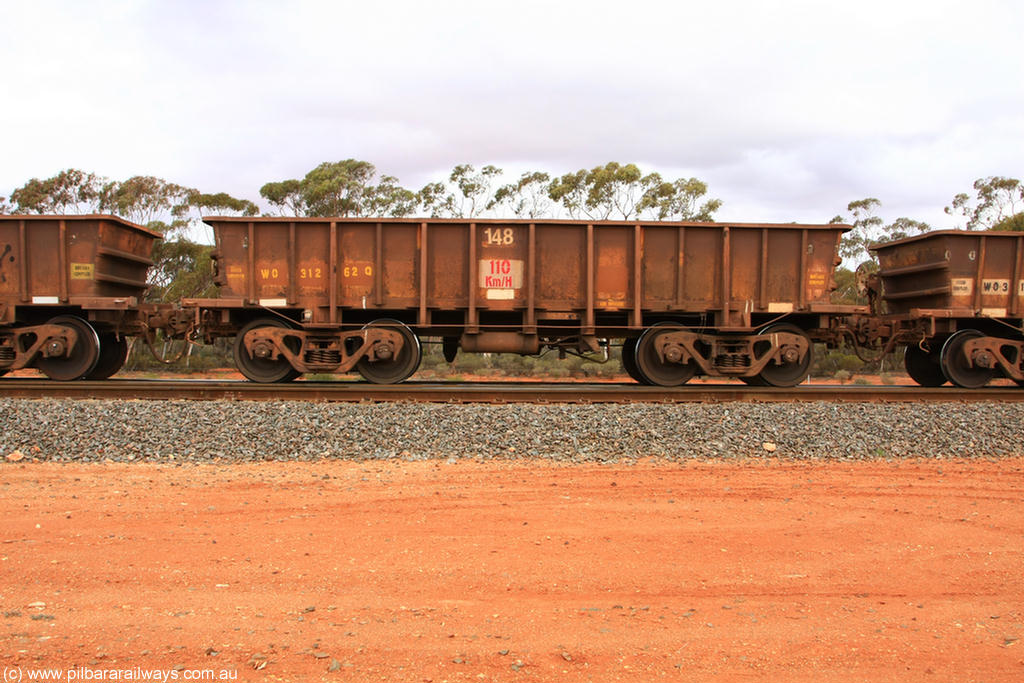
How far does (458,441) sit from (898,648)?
15.5 ft

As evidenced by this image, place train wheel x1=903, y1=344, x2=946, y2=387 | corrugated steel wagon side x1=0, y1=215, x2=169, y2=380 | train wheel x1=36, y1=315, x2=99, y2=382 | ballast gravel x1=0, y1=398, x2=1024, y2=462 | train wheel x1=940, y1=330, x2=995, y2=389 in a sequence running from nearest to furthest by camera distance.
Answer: ballast gravel x1=0, y1=398, x2=1024, y2=462 → corrugated steel wagon side x1=0, y1=215, x2=169, y2=380 → train wheel x1=36, y1=315, x2=99, y2=382 → train wheel x1=940, y1=330, x2=995, y2=389 → train wheel x1=903, y1=344, x2=946, y2=387

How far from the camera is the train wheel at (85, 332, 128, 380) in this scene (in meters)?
11.6

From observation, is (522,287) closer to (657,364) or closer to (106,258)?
(657,364)

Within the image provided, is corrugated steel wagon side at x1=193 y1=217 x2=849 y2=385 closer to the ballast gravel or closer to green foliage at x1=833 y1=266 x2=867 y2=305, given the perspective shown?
the ballast gravel

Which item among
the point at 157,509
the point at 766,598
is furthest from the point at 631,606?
the point at 157,509

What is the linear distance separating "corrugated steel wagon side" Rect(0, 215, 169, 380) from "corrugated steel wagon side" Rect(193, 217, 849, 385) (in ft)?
6.10

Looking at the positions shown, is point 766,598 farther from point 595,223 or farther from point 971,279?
point 971,279

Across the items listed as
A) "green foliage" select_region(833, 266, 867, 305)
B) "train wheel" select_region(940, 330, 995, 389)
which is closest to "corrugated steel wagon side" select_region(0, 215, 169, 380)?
"train wheel" select_region(940, 330, 995, 389)

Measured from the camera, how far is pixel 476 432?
24.2ft

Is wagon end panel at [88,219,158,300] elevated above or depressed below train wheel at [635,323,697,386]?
above

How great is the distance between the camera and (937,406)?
8938 millimetres

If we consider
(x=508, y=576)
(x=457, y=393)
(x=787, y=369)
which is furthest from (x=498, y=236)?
(x=508, y=576)

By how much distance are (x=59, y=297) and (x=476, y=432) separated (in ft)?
25.9

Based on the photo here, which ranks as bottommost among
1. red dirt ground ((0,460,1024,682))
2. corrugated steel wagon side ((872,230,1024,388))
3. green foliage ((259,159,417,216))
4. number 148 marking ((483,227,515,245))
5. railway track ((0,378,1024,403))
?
red dirt ground ((0,460,1024,682))
